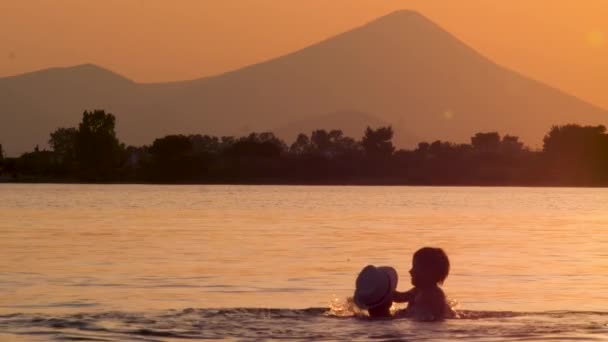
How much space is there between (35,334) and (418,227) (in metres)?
42.9

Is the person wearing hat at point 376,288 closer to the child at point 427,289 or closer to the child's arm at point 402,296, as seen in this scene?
the child's arm at point 402,296

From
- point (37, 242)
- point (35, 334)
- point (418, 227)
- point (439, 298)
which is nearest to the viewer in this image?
point (35, 334)

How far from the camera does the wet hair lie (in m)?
24.3

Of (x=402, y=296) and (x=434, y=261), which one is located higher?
(x=434, y=261)

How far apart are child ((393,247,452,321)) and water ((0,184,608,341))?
13.7 inches

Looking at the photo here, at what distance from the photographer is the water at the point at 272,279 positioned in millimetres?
24328

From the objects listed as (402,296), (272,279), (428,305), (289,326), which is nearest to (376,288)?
(402,296)

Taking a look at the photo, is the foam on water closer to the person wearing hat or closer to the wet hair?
the person wearing hat

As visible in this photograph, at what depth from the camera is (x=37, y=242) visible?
160ft

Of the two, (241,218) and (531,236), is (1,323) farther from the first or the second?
(241,218)

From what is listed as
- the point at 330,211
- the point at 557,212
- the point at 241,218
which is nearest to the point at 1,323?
the point at 241,218

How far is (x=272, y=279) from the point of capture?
34.7 m

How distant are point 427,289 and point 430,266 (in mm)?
633

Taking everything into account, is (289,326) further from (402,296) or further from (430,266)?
(430,266)
